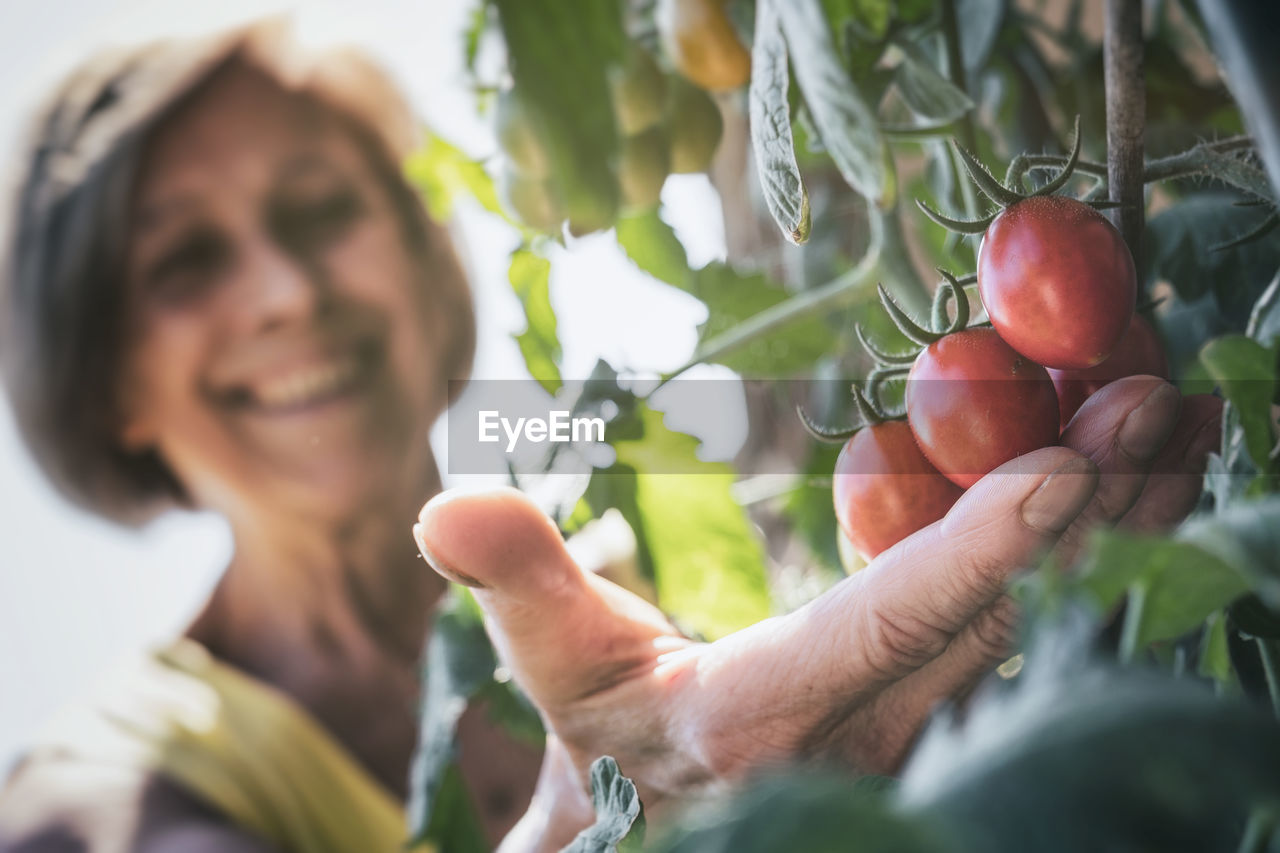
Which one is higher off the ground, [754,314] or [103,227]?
[103,227]

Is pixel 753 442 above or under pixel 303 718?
above

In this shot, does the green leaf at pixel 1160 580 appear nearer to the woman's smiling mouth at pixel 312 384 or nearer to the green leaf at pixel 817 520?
the green leaf at pixel 817 520

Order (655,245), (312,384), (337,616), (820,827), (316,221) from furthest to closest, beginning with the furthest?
1. (337,616)
2. (316,221)
3. (312,384)
4. (655,245)
5. (820,827)

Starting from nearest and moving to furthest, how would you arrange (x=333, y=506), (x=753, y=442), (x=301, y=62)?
(x=753, y=442)
(x=333, y=506)
(x=301, y=62)

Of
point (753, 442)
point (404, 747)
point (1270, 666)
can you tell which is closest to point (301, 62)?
point (753, 442)

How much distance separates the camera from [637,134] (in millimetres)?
531

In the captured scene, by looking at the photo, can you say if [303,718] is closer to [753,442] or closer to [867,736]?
[753,442]

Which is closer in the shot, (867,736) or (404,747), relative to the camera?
(867,736)

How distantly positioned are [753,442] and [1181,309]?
617 millimetres

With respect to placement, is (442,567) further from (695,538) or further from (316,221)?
(316,221)

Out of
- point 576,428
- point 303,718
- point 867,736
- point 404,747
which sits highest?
point 576,428

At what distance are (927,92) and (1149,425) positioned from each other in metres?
0.17

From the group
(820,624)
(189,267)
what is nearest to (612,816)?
(820,624)

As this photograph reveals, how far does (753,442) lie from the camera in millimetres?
1000
